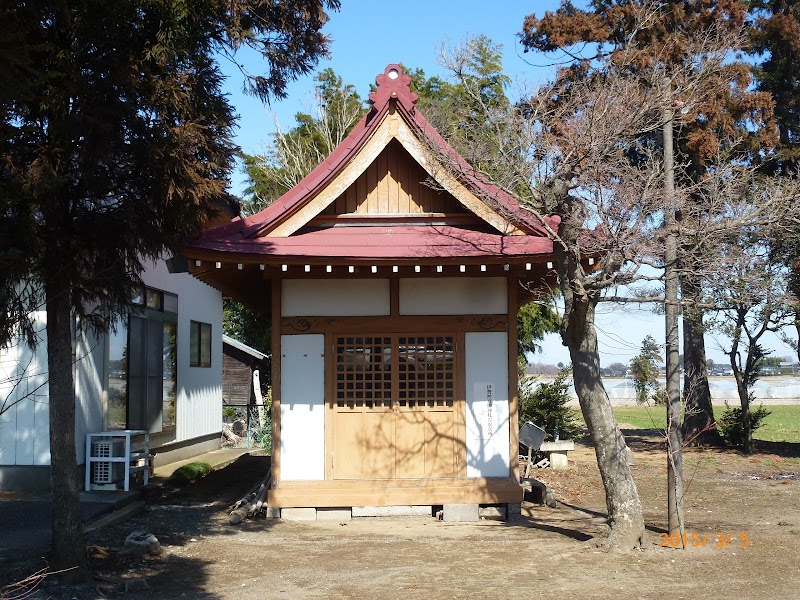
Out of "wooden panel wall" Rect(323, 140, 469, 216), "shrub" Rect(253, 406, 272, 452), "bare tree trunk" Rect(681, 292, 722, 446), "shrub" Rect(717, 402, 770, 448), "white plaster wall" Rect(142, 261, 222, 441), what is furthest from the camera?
A: "shrub" Rect(253, 406, 272, 452)

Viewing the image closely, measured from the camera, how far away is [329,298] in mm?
11180

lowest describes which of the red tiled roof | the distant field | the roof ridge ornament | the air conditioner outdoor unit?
the distant field

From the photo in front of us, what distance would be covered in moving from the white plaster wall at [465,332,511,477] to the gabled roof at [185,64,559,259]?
142cm

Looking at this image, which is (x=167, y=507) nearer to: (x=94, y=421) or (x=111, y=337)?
(x=94, y=421)

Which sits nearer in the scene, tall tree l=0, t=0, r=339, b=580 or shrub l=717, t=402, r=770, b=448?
tall tree l=0, t=0, r=339, b=580

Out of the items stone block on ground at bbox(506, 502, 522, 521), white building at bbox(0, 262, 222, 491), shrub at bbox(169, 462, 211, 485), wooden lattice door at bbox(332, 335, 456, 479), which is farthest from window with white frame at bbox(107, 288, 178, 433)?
stone block on ground at bbox(506, 502, 522, 521)

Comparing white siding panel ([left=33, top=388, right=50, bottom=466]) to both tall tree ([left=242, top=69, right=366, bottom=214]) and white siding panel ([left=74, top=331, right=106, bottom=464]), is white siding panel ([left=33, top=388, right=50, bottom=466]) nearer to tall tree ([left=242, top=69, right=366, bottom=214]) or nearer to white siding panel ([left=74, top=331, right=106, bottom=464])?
white siding panel ([left=74, top=331, right=106, bottom=464])

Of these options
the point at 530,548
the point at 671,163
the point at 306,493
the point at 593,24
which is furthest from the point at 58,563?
the point at 593,24

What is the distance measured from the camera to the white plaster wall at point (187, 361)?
1653 centimetres

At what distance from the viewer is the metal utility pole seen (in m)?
8.88

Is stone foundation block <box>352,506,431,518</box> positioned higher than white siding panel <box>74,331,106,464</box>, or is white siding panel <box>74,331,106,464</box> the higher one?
white siding panel <box>74,331,106,464</box>

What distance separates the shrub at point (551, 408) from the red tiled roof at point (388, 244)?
8681mm

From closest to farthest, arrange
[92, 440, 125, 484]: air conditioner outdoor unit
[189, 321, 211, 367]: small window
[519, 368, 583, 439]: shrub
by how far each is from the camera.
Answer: [92, 440, 125, 484]: air conditioner outdoor unit, [189, 321, 211, 367]: small window, [519, 368, 583, 439]: shrub

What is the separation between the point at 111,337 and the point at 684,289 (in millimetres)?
9938
